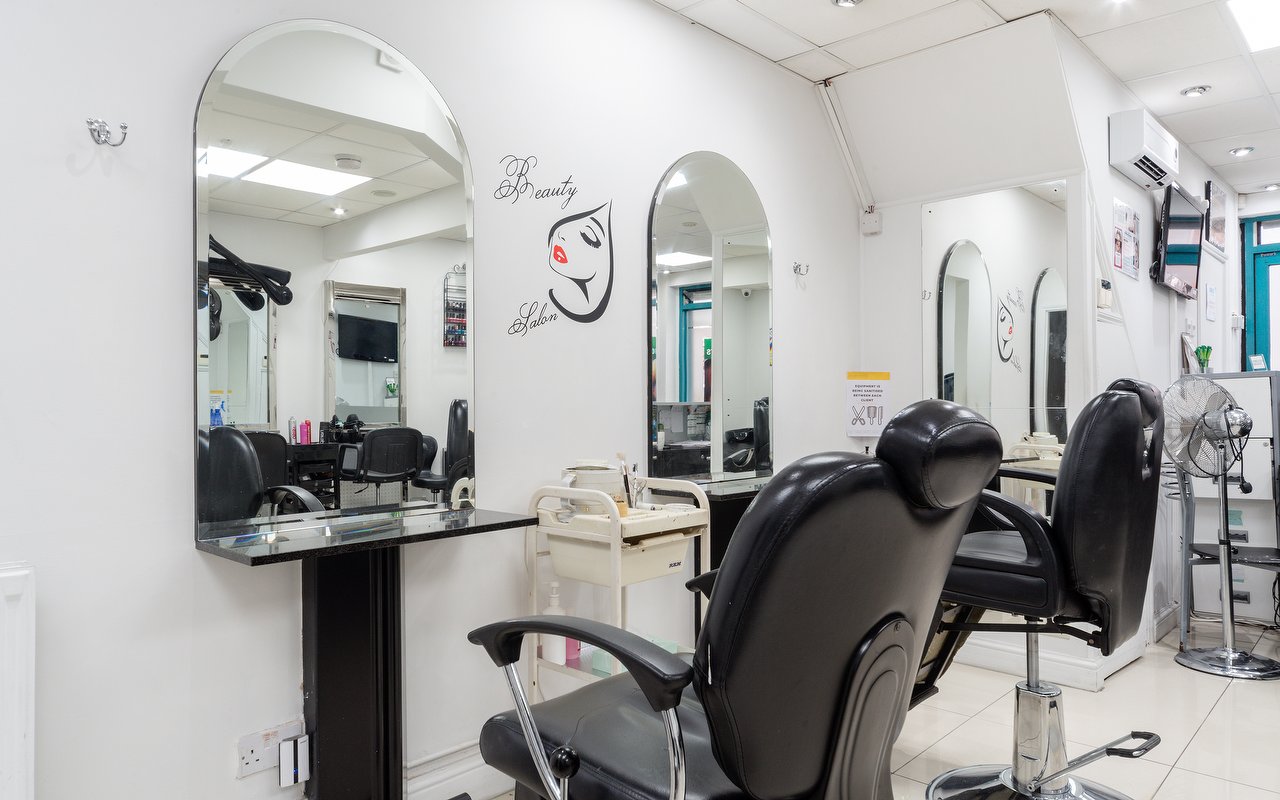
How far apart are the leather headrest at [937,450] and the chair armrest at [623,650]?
43cm

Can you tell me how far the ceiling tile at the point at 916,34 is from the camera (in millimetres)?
3238

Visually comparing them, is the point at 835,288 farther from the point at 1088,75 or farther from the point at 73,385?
the point at 73,385

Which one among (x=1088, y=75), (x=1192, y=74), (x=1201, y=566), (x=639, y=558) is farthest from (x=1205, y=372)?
(x=639, y=558)

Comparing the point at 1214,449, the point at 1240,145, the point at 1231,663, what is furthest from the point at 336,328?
the point at 1240,145

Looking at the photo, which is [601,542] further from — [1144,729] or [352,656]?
[1144,729]

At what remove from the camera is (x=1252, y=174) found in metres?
5.68

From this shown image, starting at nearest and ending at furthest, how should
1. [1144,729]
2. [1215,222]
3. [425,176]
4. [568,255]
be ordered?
[425,176]
[568,255]
[1144,729]
[1215,222]

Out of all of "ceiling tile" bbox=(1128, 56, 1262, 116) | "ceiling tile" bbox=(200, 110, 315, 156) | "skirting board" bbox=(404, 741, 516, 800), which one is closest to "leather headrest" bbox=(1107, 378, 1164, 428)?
"skirting board" bbox=(404, 741, 516, 800)

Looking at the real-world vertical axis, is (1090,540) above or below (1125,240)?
below

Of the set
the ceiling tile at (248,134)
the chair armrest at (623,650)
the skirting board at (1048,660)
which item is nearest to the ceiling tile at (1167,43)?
the skirting board at (1048,660)

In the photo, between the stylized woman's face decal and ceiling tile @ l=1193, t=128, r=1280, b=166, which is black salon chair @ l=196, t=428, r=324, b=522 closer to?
the stylized woman's face decal

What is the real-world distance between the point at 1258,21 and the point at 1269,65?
0.57 meters

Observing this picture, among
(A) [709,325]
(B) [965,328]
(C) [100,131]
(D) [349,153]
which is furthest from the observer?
(B) [965,328]

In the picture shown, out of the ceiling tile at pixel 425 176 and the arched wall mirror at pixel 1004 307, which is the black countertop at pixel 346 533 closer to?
the ceiling tile at pixel 425 176
